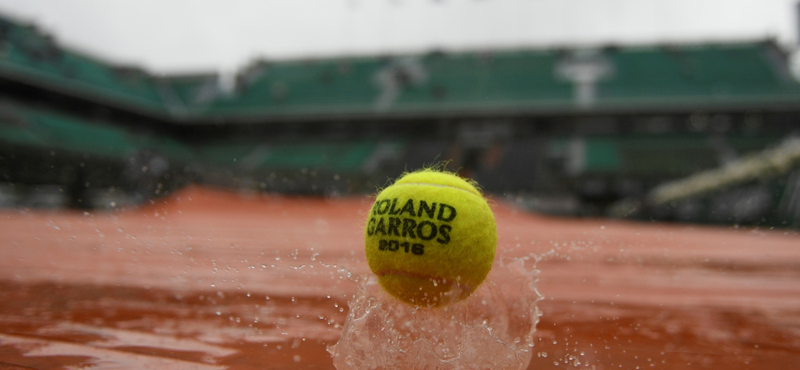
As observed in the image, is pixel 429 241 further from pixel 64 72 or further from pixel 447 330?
pixel 64 72

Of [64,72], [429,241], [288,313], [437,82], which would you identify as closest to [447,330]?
[429,241]

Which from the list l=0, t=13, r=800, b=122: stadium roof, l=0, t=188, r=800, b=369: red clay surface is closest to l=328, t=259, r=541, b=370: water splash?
l=0, t=188, r=800, b=369: red clay surface

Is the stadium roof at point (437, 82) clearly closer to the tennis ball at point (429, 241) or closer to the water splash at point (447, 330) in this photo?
the water splash at point (447, 330)

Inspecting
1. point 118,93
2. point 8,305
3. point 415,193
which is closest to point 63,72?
point 118,93

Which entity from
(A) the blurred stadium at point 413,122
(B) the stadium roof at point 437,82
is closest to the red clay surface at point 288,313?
(A) the blurred stadium at point 413,122

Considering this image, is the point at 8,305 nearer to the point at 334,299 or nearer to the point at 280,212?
the point at 334,299
